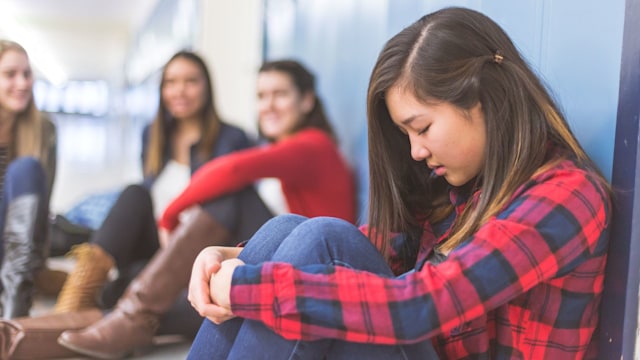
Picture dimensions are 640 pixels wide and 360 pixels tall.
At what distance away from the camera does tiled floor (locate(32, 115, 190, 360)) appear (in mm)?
2283

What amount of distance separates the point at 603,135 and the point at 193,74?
179 centimetres

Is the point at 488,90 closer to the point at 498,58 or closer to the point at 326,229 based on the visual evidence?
the point at 498,58

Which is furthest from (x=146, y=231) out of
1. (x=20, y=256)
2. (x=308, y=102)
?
(x=308, y=102)

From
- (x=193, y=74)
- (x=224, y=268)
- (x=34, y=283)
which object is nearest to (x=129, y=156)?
(x=193, y=74)

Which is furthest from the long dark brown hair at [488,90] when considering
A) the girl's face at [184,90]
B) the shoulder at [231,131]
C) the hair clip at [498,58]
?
the girl's face at [184,90]

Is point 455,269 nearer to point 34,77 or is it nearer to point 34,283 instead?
point 34,283

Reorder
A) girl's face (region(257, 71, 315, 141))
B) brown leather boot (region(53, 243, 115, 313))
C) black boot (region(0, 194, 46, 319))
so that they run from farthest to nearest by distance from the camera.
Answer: girl's face (region(257, 71, 315, 141)), brown leather boot (region(53, 243, 115, 313)), black boot (region(0, 194, 46, 319))

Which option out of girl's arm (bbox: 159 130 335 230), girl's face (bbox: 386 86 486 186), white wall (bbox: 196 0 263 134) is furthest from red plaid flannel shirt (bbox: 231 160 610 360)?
white wall (bbox: 196 0 263 134)

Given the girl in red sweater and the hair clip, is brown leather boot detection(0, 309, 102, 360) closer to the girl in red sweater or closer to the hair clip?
the girl in red sweater

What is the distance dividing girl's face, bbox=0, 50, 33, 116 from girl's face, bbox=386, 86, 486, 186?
1310 millimetres

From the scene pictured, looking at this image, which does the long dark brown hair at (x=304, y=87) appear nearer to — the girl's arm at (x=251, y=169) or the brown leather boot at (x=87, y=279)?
the girl's arm at (x=251, y=169)

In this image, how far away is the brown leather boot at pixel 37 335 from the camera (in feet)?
5.54

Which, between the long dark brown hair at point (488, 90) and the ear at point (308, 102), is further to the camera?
the ear at point (308, 102)

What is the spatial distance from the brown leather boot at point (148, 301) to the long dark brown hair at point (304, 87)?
61 cm
